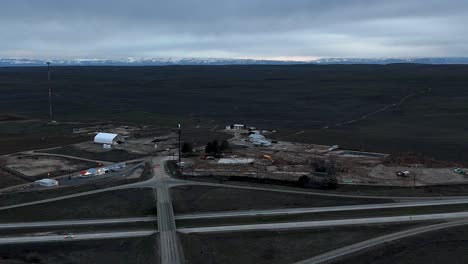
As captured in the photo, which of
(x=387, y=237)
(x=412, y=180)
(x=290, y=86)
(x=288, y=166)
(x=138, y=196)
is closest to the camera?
(x=387, y=237)

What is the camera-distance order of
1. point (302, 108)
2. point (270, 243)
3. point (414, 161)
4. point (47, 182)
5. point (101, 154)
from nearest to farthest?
1. point (270, 243)
2. point (47, 182)
3. point (414, 161)
4. point (101, 154)
5. point (302, 108)

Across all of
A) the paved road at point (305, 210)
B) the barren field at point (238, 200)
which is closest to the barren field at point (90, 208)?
the barren field at point (238, 200)

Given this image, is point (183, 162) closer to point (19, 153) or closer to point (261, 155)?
point (261, 155)

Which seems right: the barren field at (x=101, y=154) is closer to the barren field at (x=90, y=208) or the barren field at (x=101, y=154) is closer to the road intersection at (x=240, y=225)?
the road intersection at (x=240, y=225)

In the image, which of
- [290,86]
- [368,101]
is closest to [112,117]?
[368,101]

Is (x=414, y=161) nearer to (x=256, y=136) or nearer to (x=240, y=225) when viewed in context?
(x=256, y=136)

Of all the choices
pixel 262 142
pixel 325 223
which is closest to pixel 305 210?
pixel 325 223

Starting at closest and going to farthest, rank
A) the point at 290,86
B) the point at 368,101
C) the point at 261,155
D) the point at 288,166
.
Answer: the point at 288,166 → the point at 261,155 → the point at 368,101 → the point at 290,86
